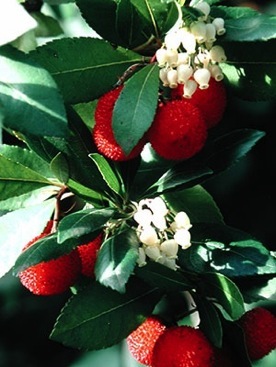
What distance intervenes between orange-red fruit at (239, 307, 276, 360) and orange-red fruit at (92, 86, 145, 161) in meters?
0.28

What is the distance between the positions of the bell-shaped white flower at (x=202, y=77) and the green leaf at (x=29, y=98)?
198 mm

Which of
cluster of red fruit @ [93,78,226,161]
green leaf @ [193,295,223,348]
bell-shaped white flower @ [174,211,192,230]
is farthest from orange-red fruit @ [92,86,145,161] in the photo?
green leaf @ [193,295,223,348]

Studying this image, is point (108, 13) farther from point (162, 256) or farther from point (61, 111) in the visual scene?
point (162, 256)

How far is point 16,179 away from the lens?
1.30 metres

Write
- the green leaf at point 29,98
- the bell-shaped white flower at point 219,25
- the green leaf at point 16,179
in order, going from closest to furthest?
1. the green leaf at point 29,98
2. the bell-shaped white flower at point 219,25
3. the green leaf at point 16,179

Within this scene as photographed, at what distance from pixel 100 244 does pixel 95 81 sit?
224mm

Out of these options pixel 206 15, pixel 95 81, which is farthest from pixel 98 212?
pixel 206 15

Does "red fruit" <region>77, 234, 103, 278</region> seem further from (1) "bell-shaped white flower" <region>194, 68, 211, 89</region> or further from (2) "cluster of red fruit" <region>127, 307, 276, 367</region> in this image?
(1) "bell-shaped white flower" <region>194, 68, 211, 89</region>

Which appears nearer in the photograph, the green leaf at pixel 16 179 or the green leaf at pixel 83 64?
the green leaf at pixel 83 64

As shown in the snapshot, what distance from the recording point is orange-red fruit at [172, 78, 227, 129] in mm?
1217

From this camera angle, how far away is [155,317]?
1287mm

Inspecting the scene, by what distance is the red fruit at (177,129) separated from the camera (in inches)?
46.2

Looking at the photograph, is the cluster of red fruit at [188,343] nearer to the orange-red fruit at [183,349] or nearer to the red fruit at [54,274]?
the orange-red fruit at [183,349]

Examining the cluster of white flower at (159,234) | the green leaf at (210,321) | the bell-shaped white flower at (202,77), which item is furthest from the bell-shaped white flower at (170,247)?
the bell-shaped white flower at (202,77)
